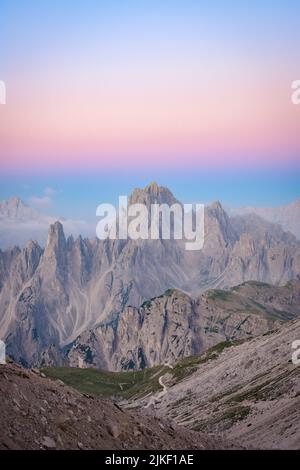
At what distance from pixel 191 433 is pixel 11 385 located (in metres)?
17.1

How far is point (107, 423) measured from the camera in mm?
57688

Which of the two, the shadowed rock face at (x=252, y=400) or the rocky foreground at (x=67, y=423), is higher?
the rocky foreground at (x=67, y=423)

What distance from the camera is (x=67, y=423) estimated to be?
2173 inches

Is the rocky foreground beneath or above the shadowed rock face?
above

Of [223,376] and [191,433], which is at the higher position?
[191,433]

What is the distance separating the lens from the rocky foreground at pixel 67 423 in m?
52.2

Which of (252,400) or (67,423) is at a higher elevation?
(67,423)

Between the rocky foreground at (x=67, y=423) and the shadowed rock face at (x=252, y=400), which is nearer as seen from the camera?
the rocky foreground at (x=67, y=423)

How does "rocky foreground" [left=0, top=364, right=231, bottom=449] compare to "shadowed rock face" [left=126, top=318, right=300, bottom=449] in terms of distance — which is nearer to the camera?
"rocky foreground" [left=0, top=364, right=231, bottom=449]

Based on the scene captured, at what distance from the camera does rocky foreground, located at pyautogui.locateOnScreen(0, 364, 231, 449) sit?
52219 millimetres

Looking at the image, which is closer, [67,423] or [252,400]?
[67,423]
